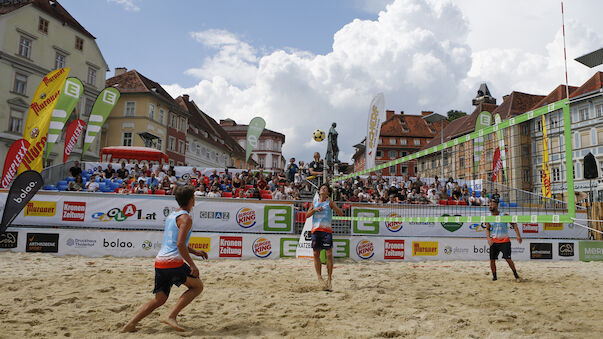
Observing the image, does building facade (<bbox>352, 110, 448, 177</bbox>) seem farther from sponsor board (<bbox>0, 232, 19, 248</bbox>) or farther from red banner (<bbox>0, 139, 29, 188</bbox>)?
sponsor board (<bbox>0, 232, 19, 248</bbox>)

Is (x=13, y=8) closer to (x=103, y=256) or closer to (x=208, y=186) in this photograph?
(x=208, y=186)

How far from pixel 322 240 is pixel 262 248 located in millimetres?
4689

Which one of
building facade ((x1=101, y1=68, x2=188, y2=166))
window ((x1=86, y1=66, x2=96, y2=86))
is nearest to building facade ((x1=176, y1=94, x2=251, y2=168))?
building facade ((x1=101, y1=68, x2=188, y2=166))

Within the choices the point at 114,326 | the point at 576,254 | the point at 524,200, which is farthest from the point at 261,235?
the point at 524,200

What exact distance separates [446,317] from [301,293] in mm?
2226

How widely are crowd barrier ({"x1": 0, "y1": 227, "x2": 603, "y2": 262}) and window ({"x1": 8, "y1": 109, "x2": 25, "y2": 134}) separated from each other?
2004cm

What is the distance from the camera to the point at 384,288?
6.51 meters

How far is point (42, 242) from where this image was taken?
33.5 ft

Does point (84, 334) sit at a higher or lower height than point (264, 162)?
lower

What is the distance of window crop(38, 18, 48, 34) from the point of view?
28.3m

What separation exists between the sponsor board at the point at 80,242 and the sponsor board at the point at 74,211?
0.58 meters

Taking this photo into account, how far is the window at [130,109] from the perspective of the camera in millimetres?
35047

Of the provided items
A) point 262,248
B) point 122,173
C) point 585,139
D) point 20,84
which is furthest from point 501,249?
point 585,139

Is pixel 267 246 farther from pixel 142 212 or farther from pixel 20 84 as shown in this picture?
pixel 20 84
